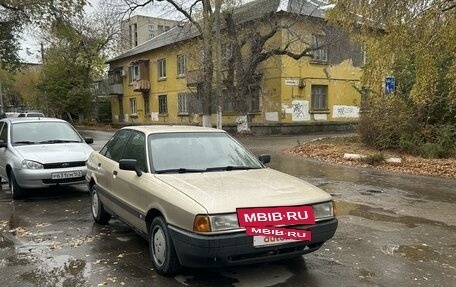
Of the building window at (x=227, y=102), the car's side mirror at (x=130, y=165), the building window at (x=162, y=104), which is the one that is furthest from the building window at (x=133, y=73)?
the car's side mirror at (x=130, y=165)

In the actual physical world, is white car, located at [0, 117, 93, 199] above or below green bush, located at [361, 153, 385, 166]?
above

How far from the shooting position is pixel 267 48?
79.7 feet

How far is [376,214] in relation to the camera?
7.04 metres

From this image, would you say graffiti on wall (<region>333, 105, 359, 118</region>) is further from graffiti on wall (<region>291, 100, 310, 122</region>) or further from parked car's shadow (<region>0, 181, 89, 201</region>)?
parked car's shadow (<region>0, 181, 89, 201</region>)

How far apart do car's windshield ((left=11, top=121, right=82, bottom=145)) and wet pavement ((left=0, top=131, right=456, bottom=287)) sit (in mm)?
1184

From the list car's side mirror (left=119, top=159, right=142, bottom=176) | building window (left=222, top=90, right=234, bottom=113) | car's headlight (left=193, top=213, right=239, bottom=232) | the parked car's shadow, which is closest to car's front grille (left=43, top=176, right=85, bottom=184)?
the parked car's shadow

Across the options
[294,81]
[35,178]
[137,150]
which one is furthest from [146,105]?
[137,150]

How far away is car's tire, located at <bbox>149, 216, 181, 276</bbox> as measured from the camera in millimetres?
4109

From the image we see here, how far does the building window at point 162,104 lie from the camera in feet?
118

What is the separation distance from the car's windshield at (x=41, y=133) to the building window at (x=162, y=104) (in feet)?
86.4

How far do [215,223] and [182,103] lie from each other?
3037cm

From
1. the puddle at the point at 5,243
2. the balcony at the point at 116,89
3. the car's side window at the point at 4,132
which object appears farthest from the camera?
the balcony at the point at 116,89

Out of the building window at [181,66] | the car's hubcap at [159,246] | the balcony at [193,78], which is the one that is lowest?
the car's hubcap at [159,246]

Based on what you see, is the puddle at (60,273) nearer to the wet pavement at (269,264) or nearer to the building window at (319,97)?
the wet pavement at (269,264)
